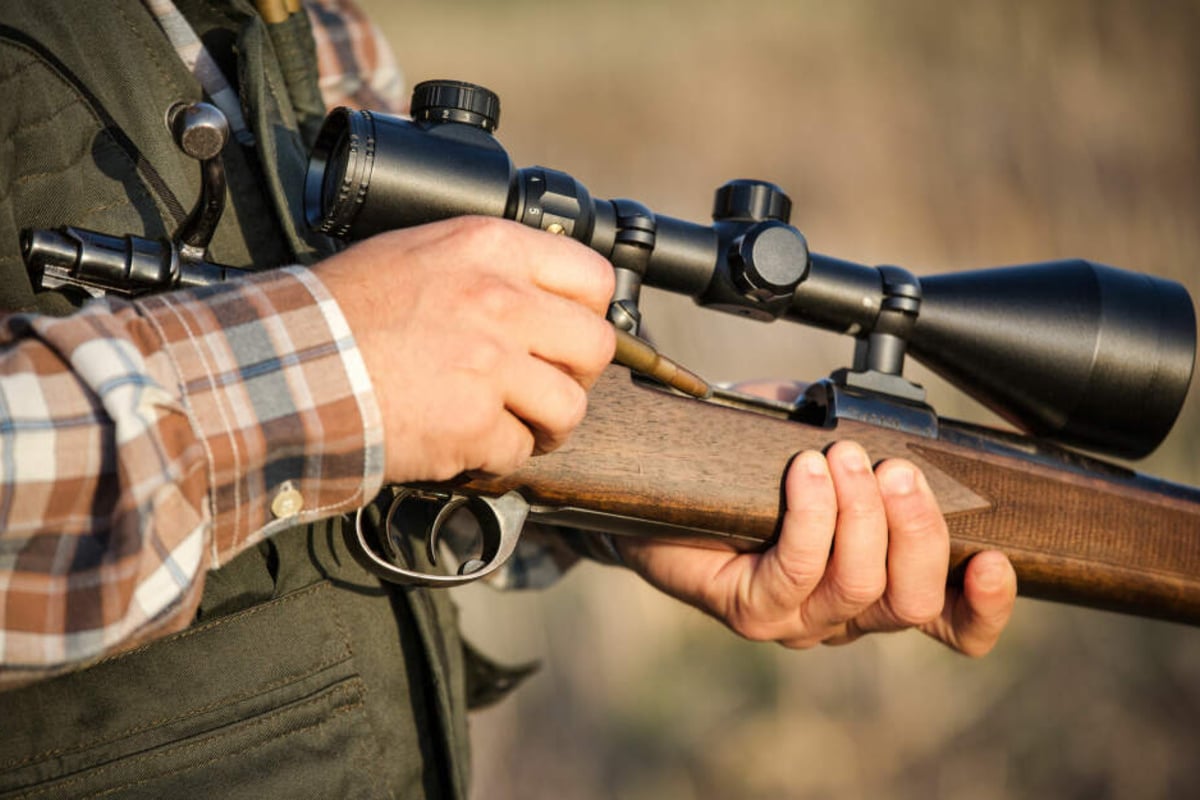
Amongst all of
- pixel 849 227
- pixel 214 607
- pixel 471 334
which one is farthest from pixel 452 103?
pixel 849 227

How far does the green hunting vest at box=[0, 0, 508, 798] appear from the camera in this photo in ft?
4.12

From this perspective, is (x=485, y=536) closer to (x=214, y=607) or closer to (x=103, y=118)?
(x=214, y=607)

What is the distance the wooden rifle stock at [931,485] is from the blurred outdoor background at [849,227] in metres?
2.68

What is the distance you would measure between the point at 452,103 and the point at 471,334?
0.45 metres

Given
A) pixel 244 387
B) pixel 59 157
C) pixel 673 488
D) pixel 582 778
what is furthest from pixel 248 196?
pixel 582 778

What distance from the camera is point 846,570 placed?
1683 mm

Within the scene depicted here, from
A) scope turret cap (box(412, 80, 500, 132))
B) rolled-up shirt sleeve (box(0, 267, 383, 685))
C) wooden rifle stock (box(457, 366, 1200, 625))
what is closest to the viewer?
rolled-up shirt sleeve (box(0, 267, 383, 685))

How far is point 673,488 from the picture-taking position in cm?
153

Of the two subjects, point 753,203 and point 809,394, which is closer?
point 753,203

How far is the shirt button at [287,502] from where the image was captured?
41.2 inches

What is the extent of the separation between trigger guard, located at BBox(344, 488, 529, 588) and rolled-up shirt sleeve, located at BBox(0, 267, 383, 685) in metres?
0.37

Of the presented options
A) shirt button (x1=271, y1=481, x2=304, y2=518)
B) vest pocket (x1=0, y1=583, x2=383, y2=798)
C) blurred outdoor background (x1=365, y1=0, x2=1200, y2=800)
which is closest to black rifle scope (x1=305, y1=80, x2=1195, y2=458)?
shirt button (x1=271, y1=481, x2=304, y2=518)

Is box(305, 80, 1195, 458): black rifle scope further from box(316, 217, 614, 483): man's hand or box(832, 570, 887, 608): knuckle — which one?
box(832, 570, 887, 608): knuckle

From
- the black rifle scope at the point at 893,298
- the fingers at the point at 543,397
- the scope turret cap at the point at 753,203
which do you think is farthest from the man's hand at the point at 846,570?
the fingers at the point at 543,397
